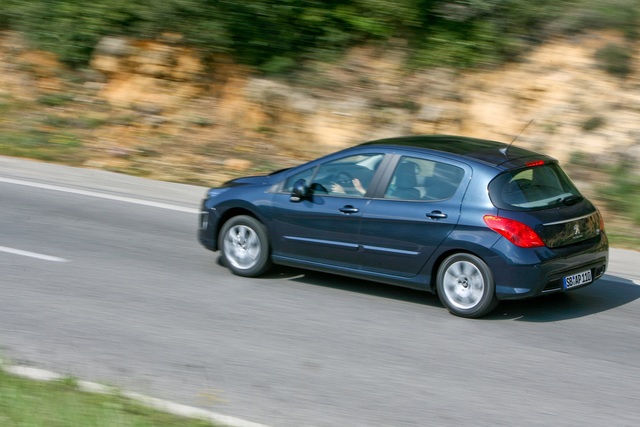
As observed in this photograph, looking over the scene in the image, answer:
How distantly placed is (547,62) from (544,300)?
22.4ft

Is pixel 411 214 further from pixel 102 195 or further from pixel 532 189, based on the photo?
pixel 102 195

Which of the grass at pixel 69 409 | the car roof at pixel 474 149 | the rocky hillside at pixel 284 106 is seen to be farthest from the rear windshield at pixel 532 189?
the rocky hillside at pixel 284 106

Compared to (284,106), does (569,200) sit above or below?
below

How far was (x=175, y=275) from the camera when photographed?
9.47 meters

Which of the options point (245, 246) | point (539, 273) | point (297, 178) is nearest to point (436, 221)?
point (539, 273)

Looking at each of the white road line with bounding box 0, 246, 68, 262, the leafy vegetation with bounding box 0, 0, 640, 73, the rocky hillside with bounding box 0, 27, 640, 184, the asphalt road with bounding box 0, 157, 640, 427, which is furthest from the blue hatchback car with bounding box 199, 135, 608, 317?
the leafy vegetation with bounding box 0, 0, 640, 73

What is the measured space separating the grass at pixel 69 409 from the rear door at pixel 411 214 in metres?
3.43

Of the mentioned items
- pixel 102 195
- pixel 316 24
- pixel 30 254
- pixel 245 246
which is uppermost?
pixel 316 24

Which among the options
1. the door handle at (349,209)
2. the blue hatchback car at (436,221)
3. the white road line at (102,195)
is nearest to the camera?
the blue hatchback car at (436,221)

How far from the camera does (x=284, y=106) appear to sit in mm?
16031

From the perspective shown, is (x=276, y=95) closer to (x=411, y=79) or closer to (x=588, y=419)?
(x=411, y=79)

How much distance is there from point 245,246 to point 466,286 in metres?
2.48

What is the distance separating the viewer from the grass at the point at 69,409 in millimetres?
5195

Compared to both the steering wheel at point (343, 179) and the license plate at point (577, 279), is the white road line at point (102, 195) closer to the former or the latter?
the steering wheel at point (343, 179)
